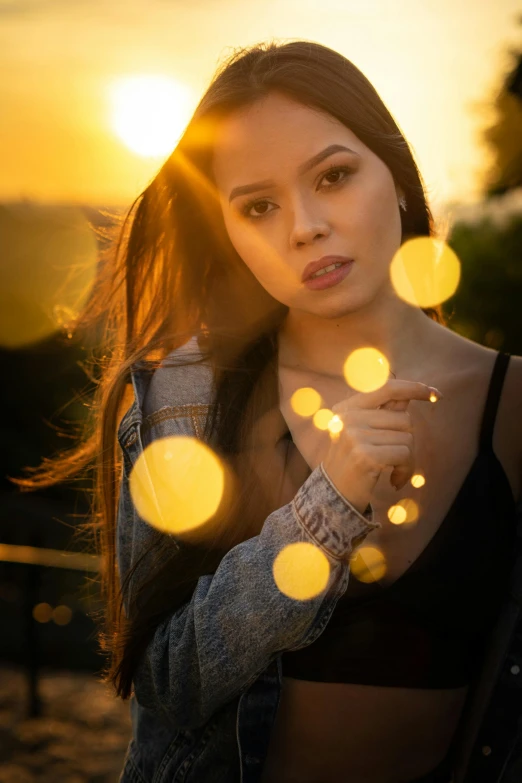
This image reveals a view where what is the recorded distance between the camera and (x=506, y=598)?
2002 millimetres

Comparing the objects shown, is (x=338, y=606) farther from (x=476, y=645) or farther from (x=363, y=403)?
(x=363, y=403)

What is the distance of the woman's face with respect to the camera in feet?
6.63

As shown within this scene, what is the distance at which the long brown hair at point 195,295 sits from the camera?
2086mm

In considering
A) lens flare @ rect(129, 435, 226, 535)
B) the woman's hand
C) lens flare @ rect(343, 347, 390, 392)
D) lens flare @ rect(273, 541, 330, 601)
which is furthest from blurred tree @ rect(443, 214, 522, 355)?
lens flare @ rect(273, 541, 330, 601)

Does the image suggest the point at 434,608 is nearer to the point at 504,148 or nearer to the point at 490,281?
the point at 490,281

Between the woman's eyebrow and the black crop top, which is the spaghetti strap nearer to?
the black crop top

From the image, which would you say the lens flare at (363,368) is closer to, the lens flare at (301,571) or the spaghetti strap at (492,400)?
the spaghetti strap at (492,400)

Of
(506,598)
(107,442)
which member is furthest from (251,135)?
(506,598)

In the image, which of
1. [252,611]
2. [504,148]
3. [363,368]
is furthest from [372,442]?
[504,148]

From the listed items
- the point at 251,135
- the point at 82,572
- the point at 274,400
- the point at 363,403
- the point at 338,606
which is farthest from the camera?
the point at 82,572

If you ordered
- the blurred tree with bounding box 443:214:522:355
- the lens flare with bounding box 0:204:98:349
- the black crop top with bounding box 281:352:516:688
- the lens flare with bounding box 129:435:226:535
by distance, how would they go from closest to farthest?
the black crop top with bounding box 281:352:516:688, the lens flare with bounding box 129:435:226:535, the lens flare with bounding box 0:204:98:349, the blurred tree with bounding box 443:214:522:355

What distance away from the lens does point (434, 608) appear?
77.0 inches

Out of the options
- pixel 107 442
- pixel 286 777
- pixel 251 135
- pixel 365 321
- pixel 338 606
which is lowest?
pixel 286 777

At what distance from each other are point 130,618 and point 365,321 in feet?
3.75
